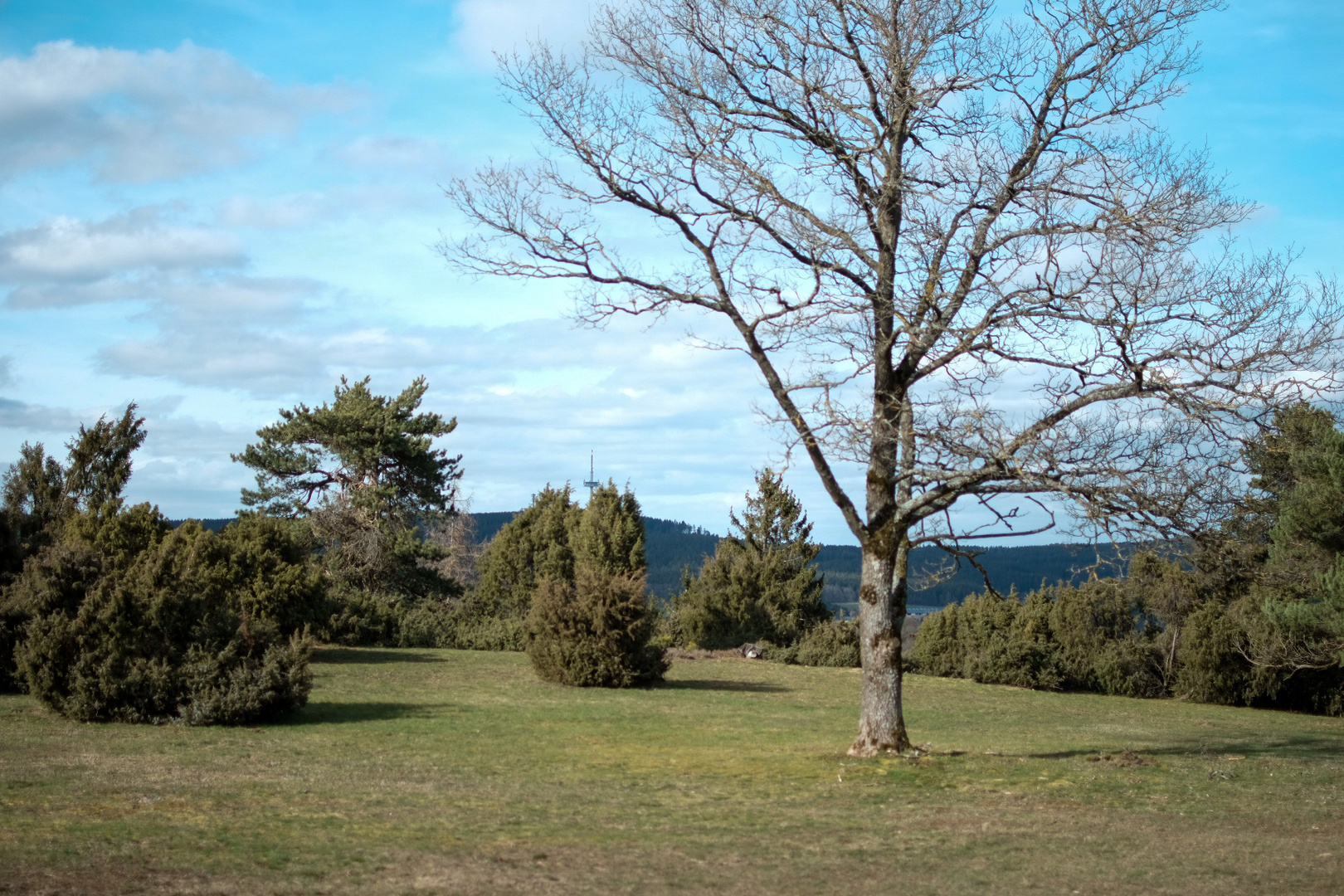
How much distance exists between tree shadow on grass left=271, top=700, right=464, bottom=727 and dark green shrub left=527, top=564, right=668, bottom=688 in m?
3.82

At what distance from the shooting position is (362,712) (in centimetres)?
1440

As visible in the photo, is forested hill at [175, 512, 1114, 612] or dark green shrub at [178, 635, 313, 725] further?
forested hill at [175, 512, 1114, 612]

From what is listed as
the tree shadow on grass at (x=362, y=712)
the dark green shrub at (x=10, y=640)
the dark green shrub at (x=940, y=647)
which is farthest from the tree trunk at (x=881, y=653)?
the dark green shrub at (x=940, y=647)

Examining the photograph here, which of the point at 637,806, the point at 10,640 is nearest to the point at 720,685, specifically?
the point at 10,640

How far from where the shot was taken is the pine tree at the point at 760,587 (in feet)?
104

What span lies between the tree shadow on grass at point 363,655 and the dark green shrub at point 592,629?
198 inches

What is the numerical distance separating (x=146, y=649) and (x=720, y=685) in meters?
11.0

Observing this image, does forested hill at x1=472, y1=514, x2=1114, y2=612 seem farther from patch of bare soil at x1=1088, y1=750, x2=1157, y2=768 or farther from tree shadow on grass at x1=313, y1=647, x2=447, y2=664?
patch of bare soil at x1=1088, y1=750, x2=1157, y2=768

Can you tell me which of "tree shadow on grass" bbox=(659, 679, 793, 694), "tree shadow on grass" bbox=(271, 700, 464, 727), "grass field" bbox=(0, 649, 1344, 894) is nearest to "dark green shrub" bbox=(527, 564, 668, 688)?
"tree shadow on grass" bbox=(659, 679, 793, 694)

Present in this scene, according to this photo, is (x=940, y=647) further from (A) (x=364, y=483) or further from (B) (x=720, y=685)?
(A) (x=364, y=483)

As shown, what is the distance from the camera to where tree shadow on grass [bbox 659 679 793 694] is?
2016 cm

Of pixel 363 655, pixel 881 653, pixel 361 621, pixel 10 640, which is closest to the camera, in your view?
pixel 881 653

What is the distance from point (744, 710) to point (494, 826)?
960 centimetres

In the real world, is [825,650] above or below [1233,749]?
above
